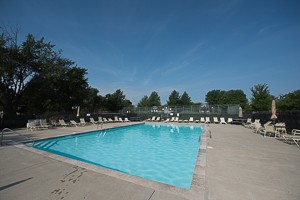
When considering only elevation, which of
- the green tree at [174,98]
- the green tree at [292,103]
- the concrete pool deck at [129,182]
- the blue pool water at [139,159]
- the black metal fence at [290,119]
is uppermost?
the green tree at [174,98]

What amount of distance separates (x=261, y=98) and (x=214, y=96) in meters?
35.7

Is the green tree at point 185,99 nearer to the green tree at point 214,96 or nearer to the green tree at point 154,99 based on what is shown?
the green tree at point 154,99

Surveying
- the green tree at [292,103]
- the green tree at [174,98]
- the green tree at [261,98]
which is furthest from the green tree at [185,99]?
the green tree at [292,103]

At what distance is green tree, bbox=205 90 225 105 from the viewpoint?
62.9 m

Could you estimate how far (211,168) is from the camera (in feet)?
12.9

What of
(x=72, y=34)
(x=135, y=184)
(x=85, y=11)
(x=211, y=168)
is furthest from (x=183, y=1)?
(x=135, y=184)

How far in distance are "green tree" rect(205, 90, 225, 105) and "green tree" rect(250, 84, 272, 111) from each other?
30800 millimetres

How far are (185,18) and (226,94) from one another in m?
52.6

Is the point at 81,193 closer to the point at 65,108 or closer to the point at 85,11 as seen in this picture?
the point at 85,11

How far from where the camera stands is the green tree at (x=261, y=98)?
29142 millimetres

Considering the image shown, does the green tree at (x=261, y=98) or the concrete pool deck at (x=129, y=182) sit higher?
the green tree at (x=261, y=98)

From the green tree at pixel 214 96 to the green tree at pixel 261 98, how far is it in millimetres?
30800

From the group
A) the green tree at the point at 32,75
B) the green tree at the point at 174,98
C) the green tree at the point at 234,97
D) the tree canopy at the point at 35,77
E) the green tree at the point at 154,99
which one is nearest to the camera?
the green tree at the point at 32,75

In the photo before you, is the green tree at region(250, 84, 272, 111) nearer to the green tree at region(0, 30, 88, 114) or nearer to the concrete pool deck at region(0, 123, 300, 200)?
the concrete pool deck at region(0, 123, 300, 200)
